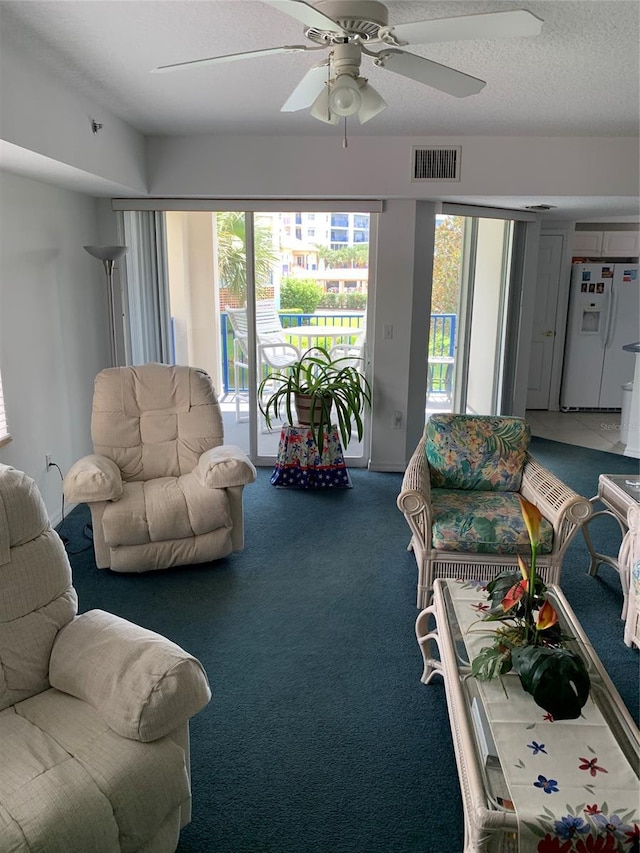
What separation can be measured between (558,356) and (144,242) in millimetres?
4678

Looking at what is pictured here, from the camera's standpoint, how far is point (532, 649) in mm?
1713

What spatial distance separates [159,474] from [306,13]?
251 centimetres

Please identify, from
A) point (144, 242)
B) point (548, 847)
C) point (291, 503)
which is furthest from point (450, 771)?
point (144, 242)

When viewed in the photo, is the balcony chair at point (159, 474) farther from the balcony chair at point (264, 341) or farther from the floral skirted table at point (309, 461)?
the balcony chair at point (264, 341)

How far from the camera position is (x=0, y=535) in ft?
5.73

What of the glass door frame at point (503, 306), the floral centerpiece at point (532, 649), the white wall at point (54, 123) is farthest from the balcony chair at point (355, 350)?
the floral centerpiece at point (532, 649)

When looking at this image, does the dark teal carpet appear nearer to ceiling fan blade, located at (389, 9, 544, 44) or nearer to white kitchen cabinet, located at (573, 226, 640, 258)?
ceiling fan blade, located at (389, 9, 544, 44)

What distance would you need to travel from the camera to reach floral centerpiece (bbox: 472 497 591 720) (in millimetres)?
1626

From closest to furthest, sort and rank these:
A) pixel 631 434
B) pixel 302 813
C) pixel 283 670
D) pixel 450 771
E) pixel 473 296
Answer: pixel 302 813
pixel 450 771
pixel 283 670
pixel 473 296
pixel 631 434

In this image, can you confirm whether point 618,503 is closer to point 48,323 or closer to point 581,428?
point 48,323

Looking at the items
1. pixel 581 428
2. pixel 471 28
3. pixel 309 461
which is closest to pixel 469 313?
pixel 309 461

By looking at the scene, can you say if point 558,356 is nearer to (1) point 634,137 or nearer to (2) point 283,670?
(1) point 634,137

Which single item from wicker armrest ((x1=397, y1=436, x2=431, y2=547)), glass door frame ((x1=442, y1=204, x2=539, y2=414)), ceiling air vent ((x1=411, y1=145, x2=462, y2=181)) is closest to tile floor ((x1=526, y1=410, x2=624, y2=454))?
glass door frame ((x1=442, y1=204, x2=539, y2=414))

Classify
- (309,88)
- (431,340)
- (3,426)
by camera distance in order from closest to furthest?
(309,88) → (3,426) → (431,340)
